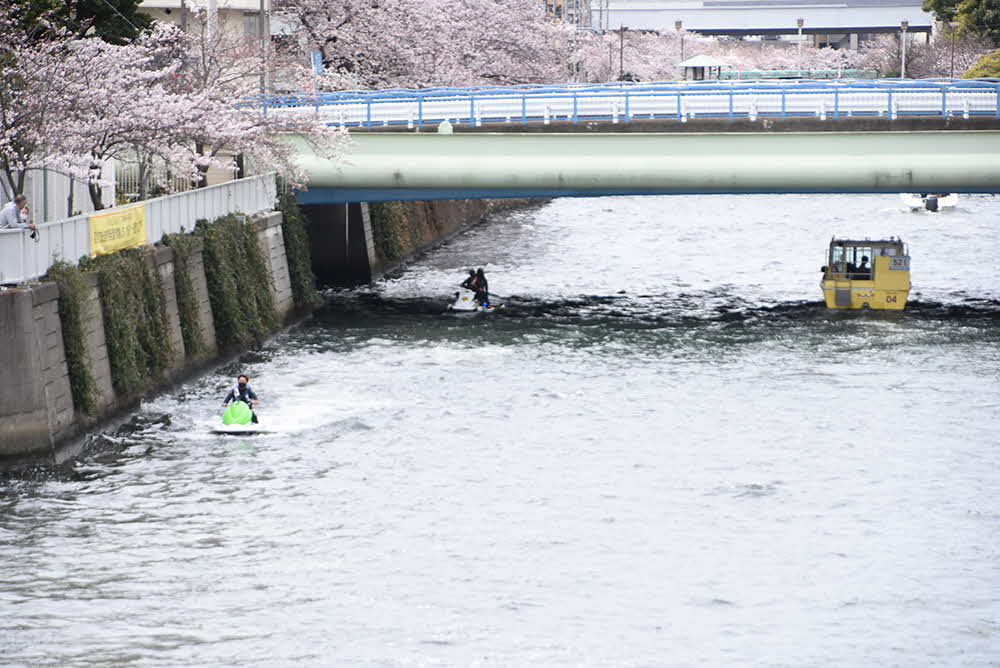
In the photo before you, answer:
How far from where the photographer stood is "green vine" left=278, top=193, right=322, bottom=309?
53219mm

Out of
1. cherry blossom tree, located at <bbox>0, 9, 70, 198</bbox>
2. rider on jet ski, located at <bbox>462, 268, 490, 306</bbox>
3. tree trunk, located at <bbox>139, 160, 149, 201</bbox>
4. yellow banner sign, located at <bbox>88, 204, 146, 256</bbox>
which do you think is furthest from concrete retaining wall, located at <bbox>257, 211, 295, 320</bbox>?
cherry blossom tree, located at <bbox>0, 9, 70, 198</bbox>

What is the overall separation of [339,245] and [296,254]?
827 centimetres

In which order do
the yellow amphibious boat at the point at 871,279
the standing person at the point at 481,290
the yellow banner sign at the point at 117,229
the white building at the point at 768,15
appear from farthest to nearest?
the white building at the point at 768,15 < the standing person at the point at 481,290 < the yellow amphibious boat at the point at 871,279 < the yellow banner sign at the point at 117,229

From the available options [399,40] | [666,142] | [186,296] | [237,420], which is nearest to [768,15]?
[399,40]

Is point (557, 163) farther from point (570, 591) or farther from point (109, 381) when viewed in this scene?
point (570, 591)

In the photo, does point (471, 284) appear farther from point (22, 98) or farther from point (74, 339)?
point (74, 339)

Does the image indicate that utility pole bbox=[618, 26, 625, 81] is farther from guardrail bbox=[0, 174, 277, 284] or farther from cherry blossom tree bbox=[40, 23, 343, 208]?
guardrail bbox=[0, 174, 277, 284]

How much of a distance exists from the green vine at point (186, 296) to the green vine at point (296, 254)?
1044 centimetres

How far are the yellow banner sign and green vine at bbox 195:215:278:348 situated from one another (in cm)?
419

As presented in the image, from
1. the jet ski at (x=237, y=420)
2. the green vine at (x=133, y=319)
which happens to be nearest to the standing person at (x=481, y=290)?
the green vine at (x=133, y=319)

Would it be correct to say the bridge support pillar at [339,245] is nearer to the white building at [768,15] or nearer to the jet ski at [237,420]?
the jet ski at [237,420]

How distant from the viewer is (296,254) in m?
53.3

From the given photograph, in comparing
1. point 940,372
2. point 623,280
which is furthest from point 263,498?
point 623,280

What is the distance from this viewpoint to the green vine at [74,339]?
34.5 m
